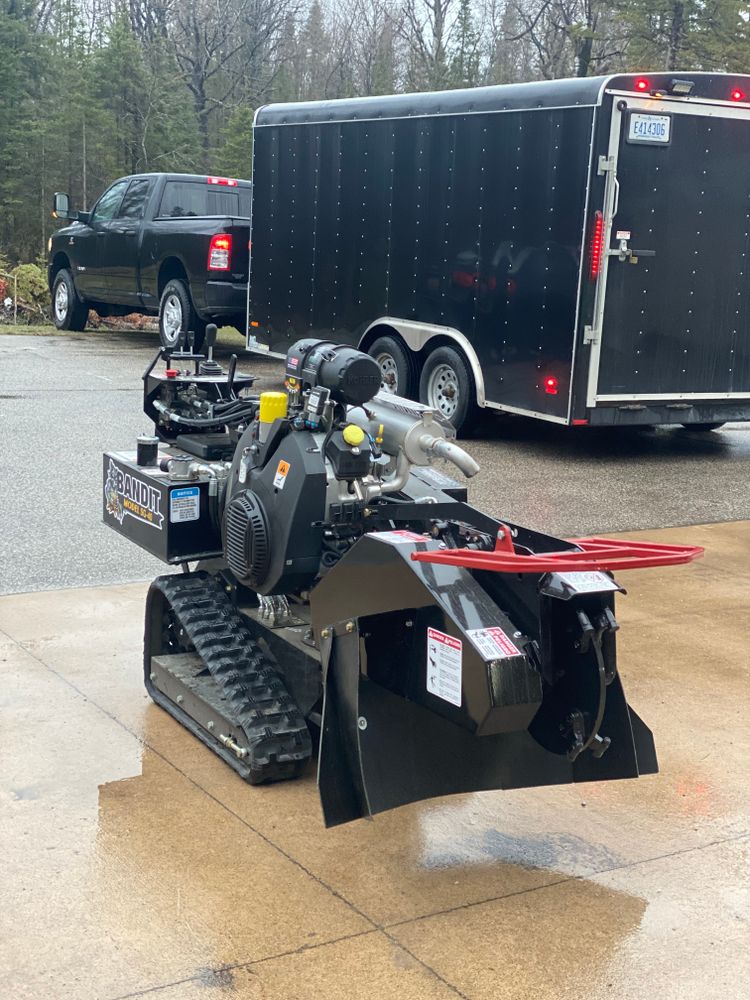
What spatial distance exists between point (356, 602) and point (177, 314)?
12359 millimetres

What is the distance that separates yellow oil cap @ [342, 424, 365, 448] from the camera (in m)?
4.10

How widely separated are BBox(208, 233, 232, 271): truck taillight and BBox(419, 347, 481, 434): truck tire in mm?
3969

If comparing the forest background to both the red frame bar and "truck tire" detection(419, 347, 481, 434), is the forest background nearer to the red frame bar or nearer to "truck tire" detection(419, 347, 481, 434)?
"truck tire" detection(419, 347, 481, 434)

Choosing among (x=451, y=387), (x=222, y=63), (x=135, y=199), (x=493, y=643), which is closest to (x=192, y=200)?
(x=135, y=199)

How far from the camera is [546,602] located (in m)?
3.51

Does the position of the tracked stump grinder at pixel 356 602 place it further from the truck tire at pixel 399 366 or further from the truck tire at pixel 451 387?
the truck tire at pixel 399 366

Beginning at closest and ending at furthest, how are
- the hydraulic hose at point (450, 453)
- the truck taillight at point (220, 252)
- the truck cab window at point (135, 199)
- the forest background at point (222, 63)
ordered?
1. the hydraulic hose at point (450, 453)
2. the truck taillight at point (220, 252)
3. the truck cab window at point (135, 199)
4. the forest background at point (222, 63)

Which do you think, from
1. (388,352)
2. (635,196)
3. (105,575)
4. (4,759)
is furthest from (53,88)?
(4,759)

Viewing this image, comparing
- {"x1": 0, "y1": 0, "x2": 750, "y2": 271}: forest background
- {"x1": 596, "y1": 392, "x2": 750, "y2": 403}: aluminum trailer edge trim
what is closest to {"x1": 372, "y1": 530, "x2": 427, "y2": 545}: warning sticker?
{"x1": 596, "y1": 392, "x2": 750, "y2": 403}: aluminum trailer edge trim

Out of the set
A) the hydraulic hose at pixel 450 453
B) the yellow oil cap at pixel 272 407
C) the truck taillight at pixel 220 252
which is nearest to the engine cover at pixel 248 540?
the yellow oil cap at pixel 272 407

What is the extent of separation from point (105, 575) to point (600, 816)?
327 centimetres

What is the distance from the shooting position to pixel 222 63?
45.0 metres

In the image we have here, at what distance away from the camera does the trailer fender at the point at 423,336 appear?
1099cm

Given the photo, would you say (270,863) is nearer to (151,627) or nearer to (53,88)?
(151,627)
